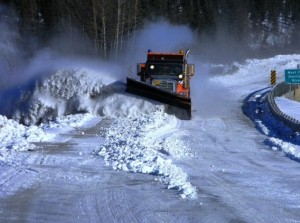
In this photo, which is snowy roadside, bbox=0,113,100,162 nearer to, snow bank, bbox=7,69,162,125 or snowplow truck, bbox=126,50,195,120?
snow bank, bbox=7,69,162,125

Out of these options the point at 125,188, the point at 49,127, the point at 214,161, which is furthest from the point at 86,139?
the point at 125,188

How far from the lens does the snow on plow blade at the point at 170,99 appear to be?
18.4m

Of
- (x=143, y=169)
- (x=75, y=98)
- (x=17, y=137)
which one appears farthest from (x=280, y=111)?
(x=143, y=169)

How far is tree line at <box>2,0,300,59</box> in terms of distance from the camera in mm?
33688

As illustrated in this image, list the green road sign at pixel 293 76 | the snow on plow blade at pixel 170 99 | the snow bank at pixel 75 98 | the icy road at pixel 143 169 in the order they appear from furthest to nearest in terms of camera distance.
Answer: the green road sign at pixel 293 76 → the snow bank at pixel 75 98 → the snow on plow blade at pixel 170 99 → the icy road at pixel 143 169

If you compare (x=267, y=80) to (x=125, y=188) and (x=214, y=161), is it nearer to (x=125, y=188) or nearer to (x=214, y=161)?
(x=214, y=161)

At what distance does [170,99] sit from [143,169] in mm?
8634

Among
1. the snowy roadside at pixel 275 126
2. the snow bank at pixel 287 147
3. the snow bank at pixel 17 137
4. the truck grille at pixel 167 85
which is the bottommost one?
the snowy roadside at pixel 275 126

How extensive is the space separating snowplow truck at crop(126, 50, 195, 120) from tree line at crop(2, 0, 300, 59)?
12.3 m

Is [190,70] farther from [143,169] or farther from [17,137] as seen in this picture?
[143,169]

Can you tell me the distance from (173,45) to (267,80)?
8159mm

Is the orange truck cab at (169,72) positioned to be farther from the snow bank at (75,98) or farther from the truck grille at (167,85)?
the snow bank at (75,98)

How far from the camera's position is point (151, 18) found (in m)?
50.9

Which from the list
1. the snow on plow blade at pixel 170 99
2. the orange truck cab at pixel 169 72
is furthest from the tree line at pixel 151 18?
the snow on plow blade at pixel 170 99
